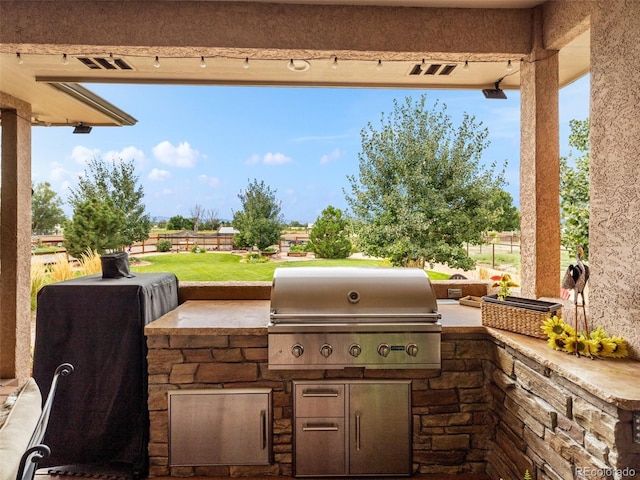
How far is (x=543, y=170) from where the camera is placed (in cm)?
257

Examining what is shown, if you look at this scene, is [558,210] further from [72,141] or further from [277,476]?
[72,141]

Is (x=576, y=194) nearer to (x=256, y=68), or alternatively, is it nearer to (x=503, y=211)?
(x=503, y=211)

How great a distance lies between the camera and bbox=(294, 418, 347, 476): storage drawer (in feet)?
7.31

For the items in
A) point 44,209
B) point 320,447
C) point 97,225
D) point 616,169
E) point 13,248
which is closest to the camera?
point 616,169

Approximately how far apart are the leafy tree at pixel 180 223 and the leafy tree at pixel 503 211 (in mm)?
2834

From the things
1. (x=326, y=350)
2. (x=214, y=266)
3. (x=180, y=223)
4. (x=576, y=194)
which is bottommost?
(x=326, y=350)

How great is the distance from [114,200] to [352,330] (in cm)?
267

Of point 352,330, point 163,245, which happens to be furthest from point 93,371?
point 163,245

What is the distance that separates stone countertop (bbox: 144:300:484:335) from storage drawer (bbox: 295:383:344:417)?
388mm

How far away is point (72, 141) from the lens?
13.0 feet

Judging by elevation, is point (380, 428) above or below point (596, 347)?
below

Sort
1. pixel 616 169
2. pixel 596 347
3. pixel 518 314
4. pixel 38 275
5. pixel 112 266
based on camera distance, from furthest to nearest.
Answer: pixel 38 275 → pixel 112 266 → pixel 518 314 → pixel 616 169 → pixel 596 347

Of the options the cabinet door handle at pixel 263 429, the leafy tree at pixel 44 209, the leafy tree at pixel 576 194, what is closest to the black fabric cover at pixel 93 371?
the cabinet door handle at pixel 263 429

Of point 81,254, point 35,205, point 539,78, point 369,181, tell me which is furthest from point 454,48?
point 35,205
